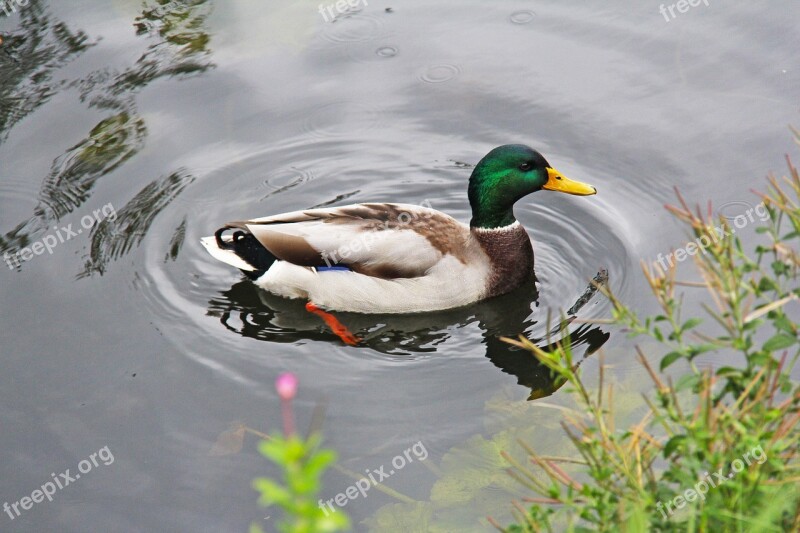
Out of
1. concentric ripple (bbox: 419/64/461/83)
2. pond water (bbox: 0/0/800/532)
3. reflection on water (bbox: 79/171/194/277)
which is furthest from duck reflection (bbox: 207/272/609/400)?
concentric ripple (bbox: 419/64/461/83)

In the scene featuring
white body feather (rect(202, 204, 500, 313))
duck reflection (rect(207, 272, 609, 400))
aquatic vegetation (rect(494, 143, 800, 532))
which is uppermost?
aquatic vegetation (rect(494, 143, 800, 532))

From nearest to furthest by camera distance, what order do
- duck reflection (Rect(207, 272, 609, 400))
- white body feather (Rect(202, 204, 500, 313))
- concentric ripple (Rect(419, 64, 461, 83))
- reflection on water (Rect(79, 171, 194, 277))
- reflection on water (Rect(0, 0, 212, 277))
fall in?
duck reflection (Rect(207, 272, 609, 400)) < white body feather (Rect(202, 204, 500, 313)) < reflection on water (Rect(79, 171, 194, 277)) < reflection on water (Rect(0, 0, 212, 277)) < concentric ripple (Rect(419, 64, 461, 83))

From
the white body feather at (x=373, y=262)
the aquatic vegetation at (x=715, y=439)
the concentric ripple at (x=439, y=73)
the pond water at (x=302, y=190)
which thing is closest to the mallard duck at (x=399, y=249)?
the white body feather at (x=373, y=262)

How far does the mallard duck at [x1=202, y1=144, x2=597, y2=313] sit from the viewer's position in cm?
632

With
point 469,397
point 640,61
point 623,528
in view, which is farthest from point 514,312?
point 623,528

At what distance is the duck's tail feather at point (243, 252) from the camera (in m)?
6.55

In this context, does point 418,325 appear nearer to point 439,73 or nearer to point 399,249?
point 399,249

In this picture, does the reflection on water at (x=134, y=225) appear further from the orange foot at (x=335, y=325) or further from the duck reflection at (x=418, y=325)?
the orange foot at (x=335, y=325)

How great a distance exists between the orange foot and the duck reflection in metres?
0.03

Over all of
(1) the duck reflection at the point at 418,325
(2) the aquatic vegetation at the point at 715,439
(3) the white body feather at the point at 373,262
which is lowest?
(1) the duck reflection at the point at 418,325

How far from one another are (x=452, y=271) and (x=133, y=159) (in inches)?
112

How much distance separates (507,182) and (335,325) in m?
1.48

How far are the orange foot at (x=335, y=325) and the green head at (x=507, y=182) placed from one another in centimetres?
121

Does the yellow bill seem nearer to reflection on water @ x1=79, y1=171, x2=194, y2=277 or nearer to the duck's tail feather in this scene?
the duck's tail feather
